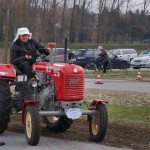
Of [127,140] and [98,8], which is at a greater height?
[98,8]

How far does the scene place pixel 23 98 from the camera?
30.8 ft

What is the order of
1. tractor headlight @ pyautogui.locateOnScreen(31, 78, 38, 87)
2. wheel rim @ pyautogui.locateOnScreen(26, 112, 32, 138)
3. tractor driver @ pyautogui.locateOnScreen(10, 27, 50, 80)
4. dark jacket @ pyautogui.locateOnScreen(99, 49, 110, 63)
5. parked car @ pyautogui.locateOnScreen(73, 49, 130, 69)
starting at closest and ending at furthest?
wheel rim @ pyautogui.locateOnScreen(26, 112, 32, 138) < tractor headlight @ pyautogui.locateOnScreen(31, 78, 38, 87) < tractor driver @ pyautogui.locateOnScreen(10, 27, 50, 80) < dark jacket @ pyautogui.locateOnScreen(99, 49, 110, 63) < parked car @ pyautogui.locateOnScreen(73, 49, 130, 69)

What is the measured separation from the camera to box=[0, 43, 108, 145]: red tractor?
8180mm

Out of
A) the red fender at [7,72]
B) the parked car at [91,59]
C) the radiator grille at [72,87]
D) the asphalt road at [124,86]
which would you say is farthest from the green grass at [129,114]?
the parked car at [91,59]

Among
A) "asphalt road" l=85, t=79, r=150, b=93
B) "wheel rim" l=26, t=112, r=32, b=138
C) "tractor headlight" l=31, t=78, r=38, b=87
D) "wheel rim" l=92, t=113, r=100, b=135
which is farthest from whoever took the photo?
"asphalt road" l=85, t=79, r=150, b=93

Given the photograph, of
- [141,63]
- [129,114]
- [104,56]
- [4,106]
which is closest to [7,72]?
[4,106]

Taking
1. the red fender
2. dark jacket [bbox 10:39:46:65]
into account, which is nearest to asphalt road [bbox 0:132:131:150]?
the red fender

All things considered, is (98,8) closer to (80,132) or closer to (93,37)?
(93,37)

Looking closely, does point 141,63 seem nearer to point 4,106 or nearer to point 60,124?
point 60,124

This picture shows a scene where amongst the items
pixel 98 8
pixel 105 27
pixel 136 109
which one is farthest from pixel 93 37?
pixel 136 109

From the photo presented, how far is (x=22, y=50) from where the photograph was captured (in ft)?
31.1

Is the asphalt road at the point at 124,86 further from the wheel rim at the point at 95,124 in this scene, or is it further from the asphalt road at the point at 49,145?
the asphalt road at the point at 49,145

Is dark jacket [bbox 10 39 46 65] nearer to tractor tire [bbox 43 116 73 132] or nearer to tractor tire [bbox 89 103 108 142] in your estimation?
tractor tire [bbox 43 116 73 132]

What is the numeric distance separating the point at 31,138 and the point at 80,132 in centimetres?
161
